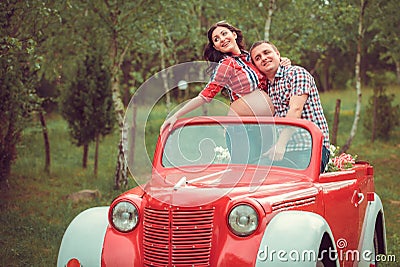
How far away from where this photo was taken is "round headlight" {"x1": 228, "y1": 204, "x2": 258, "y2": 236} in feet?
13.1

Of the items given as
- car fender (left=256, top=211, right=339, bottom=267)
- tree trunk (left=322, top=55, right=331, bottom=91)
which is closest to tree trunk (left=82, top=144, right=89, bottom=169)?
car fender (left=256, top=211, right=339, bottom=267)

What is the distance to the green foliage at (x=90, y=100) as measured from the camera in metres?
14.2

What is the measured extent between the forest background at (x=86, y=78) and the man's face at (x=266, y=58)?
3.01 m

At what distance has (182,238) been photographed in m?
4.06

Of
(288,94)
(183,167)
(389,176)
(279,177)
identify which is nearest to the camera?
(279,177)

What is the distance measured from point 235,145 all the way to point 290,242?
123 cm

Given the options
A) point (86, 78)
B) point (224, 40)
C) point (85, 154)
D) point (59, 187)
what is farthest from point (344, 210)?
point (85, 154)

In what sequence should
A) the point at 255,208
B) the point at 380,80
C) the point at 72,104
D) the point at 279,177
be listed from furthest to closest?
the point at 380,80 → the point at 72,104 → the point at 279,177 → the point at 255,208

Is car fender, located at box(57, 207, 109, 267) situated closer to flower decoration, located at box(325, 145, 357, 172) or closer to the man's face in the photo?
the man's face

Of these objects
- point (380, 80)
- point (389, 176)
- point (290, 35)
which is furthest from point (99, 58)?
point (380, 80)

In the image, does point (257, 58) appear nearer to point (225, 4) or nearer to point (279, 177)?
point (279, 177)

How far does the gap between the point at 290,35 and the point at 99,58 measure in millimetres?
4675

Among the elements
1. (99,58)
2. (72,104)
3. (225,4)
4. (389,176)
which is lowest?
(389,176)

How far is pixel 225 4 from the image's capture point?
15.2m
